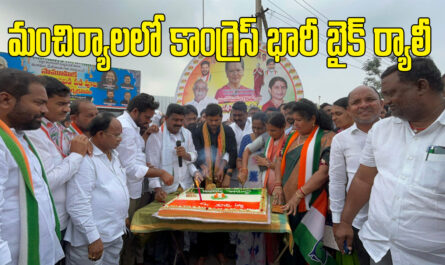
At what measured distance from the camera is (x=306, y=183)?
269cm

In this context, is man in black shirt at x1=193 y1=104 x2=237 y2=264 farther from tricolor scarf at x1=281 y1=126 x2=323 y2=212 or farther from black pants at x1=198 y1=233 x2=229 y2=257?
tricolor scarf at x1=281 y1=126 x2=323 y2=212

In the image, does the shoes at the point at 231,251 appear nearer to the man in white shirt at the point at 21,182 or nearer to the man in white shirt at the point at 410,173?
the man in white shirt at the point at 410,173

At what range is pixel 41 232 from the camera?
60.6 inches

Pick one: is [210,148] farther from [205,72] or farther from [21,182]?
[205,72]

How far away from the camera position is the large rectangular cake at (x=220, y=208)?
2221 mm

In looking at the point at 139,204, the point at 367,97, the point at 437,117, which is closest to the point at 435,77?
the point at 437,117

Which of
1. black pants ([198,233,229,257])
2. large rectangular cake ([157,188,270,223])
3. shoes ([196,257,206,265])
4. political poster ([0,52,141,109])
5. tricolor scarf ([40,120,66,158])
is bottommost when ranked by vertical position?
shoes ([196,257,206,265])

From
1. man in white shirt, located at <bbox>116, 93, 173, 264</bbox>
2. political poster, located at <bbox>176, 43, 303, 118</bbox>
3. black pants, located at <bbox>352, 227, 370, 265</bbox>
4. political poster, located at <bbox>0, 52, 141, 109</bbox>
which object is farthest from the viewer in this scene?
political poster, located at <bbox>0, 52, 141, 109</bbox>

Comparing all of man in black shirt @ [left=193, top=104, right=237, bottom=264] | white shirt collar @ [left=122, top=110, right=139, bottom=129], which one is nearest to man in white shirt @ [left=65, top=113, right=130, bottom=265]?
white shirt collar @ [left=122, top=110, right=139, bottom=129]

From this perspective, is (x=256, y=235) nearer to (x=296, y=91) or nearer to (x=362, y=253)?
(x=362, y=253)

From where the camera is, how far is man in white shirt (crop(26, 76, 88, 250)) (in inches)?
75.5

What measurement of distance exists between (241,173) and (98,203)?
192 centimetres

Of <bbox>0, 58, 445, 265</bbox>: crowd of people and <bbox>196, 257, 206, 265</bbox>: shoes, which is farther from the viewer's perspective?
<bbox>196, 257, 206, 265</bbox>: shoes

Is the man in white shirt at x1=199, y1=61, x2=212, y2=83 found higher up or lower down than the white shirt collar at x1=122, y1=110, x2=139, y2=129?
higher up
